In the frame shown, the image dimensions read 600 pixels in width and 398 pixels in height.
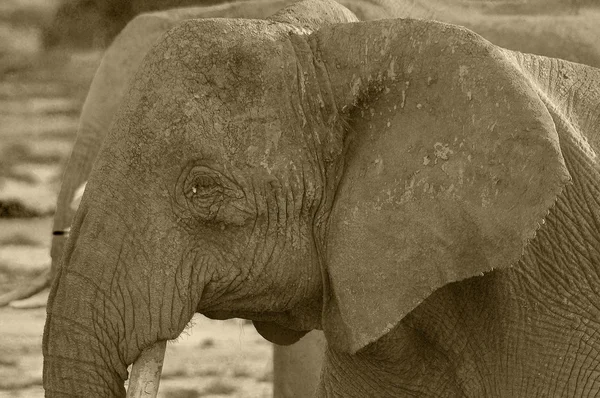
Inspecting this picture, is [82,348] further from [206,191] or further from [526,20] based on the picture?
[526,20]

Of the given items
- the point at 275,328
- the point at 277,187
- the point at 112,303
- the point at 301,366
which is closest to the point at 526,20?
the point at 301,366

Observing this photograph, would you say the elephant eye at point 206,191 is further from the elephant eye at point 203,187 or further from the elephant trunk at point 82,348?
the elephant trunk at point 82,348

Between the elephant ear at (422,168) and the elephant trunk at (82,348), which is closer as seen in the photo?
the elephant ear at (422,168)

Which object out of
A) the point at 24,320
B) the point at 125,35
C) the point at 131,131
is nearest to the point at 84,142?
the point at 125,35

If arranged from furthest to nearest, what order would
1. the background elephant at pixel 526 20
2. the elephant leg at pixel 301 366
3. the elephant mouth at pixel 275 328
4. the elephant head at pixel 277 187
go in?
the background elephant at pixel 526 20 < the elephant leg at pixel 301 366 < the elephant mouth at pixel 275 328 < the elephant head at pixel 277 187

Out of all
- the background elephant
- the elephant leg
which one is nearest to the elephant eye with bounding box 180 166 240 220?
the elephant leg

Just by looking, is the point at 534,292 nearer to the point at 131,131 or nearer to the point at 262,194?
the point at 262,194

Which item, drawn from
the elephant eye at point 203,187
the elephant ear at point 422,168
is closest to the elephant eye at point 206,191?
the elephant eye at point 203,187

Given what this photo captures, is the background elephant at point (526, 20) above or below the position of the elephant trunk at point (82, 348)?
below

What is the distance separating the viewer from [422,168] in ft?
8.63

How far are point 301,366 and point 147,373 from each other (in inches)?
74.5

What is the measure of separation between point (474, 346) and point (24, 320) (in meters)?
4.49

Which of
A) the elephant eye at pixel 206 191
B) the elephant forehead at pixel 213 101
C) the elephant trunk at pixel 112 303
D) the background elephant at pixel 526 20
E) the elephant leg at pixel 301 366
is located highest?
the elephant forehead at pixel 213 101

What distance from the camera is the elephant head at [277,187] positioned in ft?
8.59
